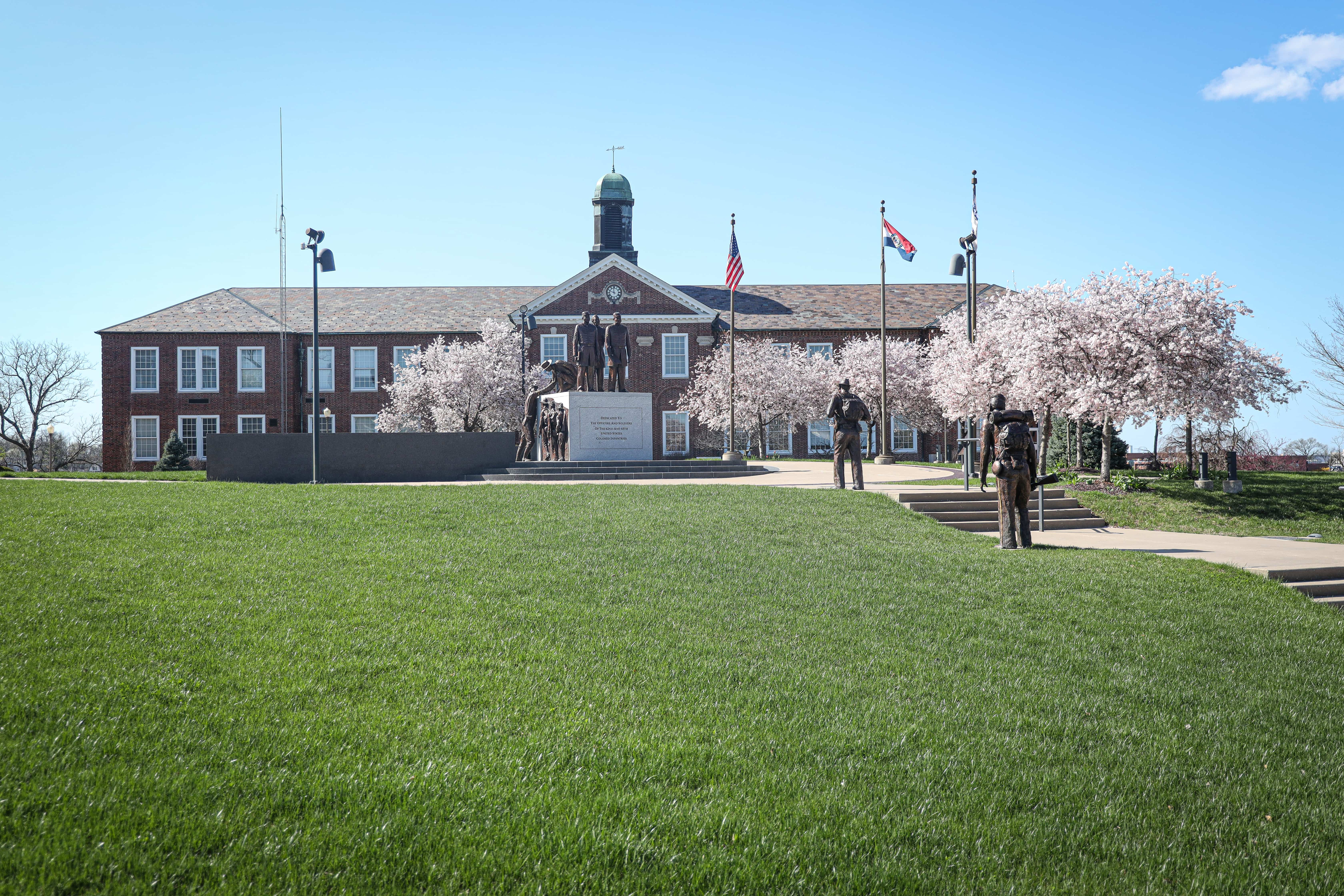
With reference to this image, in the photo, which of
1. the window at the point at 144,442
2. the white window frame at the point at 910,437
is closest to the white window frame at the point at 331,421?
the window at the point at 144,442

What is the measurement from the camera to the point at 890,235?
28406 millimetres

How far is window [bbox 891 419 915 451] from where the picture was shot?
51875mm

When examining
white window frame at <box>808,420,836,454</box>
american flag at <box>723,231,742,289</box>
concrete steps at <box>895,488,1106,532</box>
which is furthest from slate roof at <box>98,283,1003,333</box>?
concrete steps at <box>895,488,1106,532</box>

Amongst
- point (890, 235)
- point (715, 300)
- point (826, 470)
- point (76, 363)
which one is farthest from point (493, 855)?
point (76, 363)

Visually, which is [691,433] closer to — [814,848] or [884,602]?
[884,602]

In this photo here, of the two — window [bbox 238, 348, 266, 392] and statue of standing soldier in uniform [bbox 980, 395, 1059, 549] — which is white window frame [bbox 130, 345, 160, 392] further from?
statue of standing soldier in uniform [bbox 980, 395, 1059, 549]

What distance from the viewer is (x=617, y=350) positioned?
2538cm

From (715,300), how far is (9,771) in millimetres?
53064

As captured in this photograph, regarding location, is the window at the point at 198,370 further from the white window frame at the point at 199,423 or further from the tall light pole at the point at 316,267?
the tall light pole at the point at 316,267

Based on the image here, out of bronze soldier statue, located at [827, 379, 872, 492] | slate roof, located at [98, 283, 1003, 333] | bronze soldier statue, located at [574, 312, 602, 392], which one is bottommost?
bronze soldier statue, located at [827, 379, 872, 492]

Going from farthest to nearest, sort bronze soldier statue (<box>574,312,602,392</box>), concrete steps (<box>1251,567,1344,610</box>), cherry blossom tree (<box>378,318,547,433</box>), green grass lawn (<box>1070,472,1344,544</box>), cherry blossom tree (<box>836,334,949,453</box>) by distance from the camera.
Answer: cherry blossom tree (<box>378,318,547,433</box>) < cherry blossom tree (<box>836,334,949,453</box>) < bronze soldier statue (<box>574,312,602,392</box>) < green grass lawn (<box>1070,472,1344,544</box>) < concrete steps (<box>1251,567,1344,610</box>)

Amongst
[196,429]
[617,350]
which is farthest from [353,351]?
[617,350]

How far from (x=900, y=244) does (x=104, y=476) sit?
25.1m

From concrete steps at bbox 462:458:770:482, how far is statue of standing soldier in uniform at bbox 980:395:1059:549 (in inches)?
417
